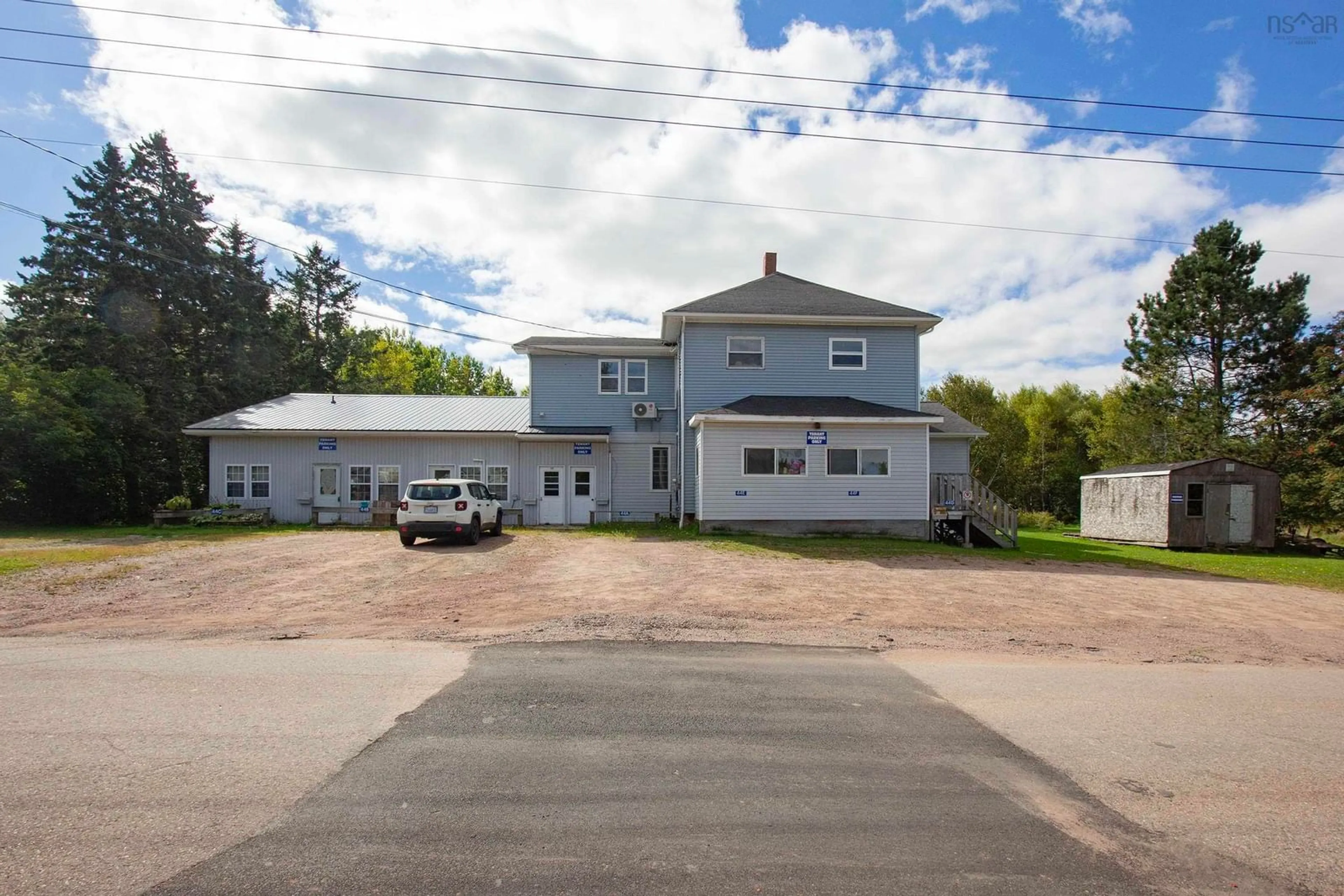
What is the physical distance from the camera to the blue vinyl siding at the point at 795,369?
22.4m

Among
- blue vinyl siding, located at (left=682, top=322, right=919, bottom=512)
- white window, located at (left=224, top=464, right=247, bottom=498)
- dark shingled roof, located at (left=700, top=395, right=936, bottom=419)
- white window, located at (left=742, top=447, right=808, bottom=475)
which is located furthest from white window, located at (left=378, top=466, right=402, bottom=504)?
white window, located at (left=742, top=447, right=808, bottom=475)

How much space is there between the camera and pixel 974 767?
14.7 feet

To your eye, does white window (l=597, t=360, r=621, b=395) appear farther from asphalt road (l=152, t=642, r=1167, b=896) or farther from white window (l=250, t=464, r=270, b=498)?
asphalt road (l=152, t=642, r=1167, b=896)

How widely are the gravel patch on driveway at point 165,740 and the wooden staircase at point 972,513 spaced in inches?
694

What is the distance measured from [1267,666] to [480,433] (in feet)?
70.8

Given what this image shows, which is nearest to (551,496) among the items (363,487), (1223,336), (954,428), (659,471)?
(659,471)

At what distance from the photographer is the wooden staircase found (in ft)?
68.1

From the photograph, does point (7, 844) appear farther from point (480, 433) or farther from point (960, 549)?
point (480, 433)

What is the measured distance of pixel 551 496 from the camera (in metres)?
24.5

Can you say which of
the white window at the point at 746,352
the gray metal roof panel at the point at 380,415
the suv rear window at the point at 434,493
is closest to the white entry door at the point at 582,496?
the gray metal roof panel at the point at 380,415

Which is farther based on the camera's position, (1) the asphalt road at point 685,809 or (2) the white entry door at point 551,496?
(2) the white entry door at point 551,496

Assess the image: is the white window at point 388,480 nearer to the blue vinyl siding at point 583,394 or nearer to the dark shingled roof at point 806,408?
the blue vinyl siding at point 583,394

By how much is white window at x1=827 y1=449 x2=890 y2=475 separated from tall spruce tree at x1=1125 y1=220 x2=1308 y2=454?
23.1 metres

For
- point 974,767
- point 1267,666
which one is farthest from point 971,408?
point 974,767
